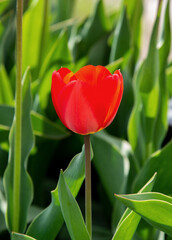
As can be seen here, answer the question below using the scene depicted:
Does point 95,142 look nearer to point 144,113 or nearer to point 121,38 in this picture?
point 144,113

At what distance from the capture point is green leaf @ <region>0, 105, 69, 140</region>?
2.81 ft

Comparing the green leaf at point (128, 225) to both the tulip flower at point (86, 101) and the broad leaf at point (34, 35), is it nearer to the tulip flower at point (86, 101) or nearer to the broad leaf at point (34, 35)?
the tulip flower at point (86, 101)

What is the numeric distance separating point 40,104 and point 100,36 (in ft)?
1.02

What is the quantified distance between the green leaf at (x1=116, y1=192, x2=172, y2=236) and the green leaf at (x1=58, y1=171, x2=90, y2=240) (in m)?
0.05

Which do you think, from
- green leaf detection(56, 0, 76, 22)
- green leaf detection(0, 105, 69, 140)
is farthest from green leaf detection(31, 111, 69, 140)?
green leaf detection(56, 0, 76, 22)

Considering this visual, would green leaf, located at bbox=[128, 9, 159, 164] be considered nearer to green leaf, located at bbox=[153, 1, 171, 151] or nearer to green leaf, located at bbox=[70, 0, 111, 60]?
green leaf, located at bbox=[153, 1, 171, 151]

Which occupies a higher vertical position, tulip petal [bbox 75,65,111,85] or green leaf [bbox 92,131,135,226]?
tulip petal [bbox 75,65,111,85]

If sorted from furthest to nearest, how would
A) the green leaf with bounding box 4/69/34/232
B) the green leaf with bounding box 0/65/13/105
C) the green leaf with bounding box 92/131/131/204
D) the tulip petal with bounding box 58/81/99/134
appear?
the green leaf with bounding box 0/65/13/105
the green leaf with bounding box 92/131/131/204
the green leaf with bounding box 4/69/34/232
the tulip petal with bounding box 58/81/99/134

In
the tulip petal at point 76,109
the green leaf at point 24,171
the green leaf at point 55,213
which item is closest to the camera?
the tulip petal at point 76,109

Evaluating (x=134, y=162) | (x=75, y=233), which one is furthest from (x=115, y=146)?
(x=75, y=233)

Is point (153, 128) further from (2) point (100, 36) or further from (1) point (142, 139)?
(2) point (100, 36)

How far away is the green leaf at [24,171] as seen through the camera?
2.24 ft

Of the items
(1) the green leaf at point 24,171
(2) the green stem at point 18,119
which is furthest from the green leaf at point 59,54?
(2) the green stem at point 18,119

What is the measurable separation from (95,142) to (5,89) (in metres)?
0.25
